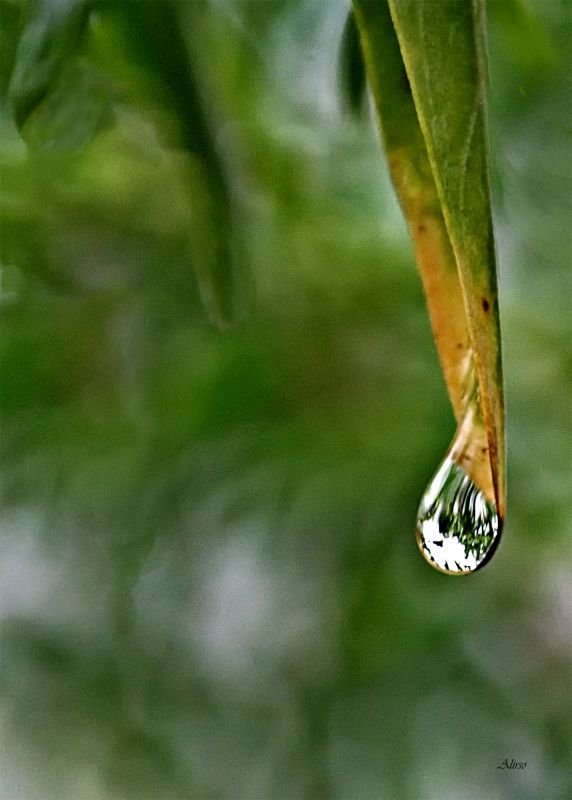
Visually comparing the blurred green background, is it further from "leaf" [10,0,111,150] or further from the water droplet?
the water droplet

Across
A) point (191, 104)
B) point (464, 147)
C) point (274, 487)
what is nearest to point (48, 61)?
point (191, 104)

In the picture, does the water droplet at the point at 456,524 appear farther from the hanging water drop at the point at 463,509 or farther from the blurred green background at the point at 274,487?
the blurred green background at the point at 274,487

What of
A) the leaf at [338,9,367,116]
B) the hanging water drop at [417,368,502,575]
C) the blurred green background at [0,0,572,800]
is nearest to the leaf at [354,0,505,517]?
the hanging water drop at [417,368,502,575]

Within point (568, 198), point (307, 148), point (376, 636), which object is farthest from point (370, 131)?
point (376, 636)

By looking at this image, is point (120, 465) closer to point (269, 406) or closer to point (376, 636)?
point (269, 406)

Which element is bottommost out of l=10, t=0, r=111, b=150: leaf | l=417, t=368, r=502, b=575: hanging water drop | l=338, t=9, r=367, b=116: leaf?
l=417, t=368, r=502, b=575: hanging water drop

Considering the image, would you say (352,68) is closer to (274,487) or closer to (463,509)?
(463,509)

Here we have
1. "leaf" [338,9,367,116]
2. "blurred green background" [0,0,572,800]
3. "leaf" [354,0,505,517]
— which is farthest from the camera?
"blurred green background" [0,0,572,800]
